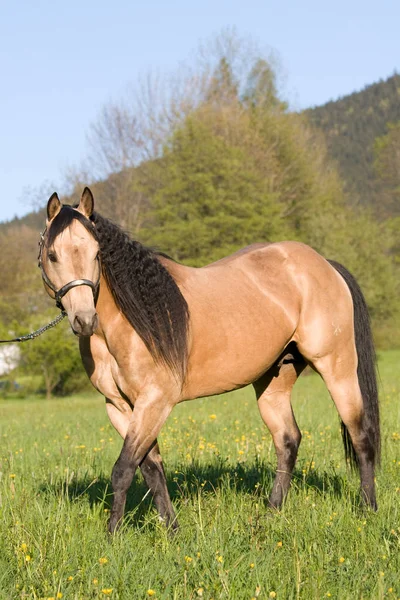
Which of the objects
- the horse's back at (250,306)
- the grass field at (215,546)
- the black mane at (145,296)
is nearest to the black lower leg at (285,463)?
the grass field at (215,546)

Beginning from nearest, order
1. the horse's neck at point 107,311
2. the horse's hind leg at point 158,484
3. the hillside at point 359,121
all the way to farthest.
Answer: the horse's neck at point 107,311
the horse's hind leg at point 158,484
the hillside at point 359,121

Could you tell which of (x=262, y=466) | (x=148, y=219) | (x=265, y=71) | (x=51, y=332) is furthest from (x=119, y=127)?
(x=262, y=466)

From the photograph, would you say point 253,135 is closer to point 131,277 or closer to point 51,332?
point 51,332

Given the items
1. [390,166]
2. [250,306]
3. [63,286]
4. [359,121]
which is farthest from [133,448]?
[359,121]

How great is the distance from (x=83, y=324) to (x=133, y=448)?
2.86ft

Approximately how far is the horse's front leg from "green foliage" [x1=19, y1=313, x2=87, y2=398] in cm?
3017

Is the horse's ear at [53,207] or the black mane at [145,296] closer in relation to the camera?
the horse's ear at [53,207]

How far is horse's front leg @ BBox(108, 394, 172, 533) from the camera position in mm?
4465

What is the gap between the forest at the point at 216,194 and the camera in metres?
36.0

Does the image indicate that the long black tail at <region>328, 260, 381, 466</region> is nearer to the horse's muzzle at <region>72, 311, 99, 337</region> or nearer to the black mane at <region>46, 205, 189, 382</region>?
the black mane at <region>46, 205, 189, 382</region>

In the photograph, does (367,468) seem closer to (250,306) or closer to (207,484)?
(207,484)

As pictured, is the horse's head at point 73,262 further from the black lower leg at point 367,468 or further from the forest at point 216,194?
the forest at point 216,194

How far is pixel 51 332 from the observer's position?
114 ft

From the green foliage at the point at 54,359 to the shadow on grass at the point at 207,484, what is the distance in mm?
28294
